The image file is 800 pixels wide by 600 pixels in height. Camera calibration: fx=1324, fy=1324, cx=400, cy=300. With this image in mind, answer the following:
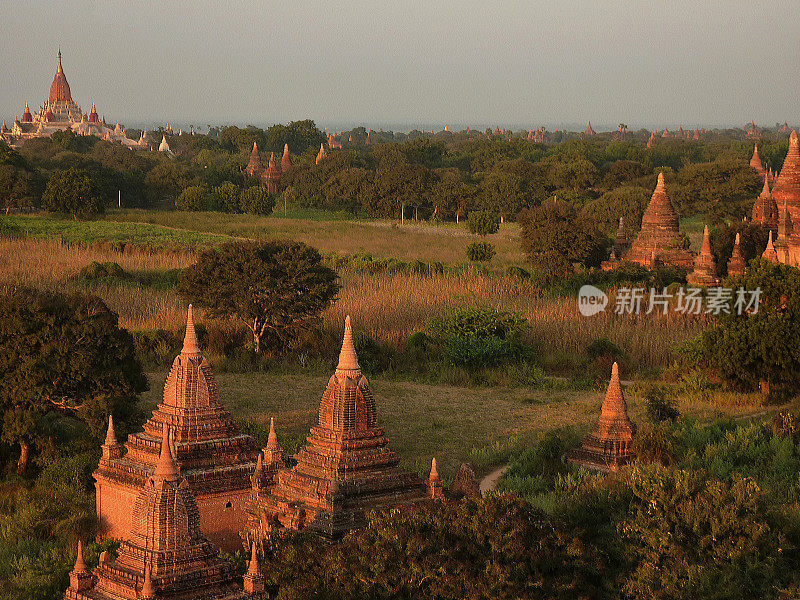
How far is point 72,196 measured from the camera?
67.6 meters

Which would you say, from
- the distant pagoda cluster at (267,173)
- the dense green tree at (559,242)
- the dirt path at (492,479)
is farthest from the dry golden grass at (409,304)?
the distant pagoda cluster at (267,173)

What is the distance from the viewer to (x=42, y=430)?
72.7ft

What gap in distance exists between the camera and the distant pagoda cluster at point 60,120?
157 meters

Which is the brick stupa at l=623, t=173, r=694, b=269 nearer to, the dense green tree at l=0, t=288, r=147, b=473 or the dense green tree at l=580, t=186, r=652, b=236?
the dense green tree at l=580, t=186, r=652, b=236

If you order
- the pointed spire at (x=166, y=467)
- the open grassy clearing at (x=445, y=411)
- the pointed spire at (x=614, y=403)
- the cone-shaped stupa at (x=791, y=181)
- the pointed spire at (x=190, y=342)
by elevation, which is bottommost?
the open grassy clearing at (x=445, y=411)

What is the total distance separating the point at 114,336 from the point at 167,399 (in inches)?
237

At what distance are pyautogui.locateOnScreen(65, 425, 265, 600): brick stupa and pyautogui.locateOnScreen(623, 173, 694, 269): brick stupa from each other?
35.4 meters

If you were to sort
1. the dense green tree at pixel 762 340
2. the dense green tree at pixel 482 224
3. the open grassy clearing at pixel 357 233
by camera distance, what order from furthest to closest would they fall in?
the dense green tree at pixel 482 224 → the open grassy clearing at pixel 357 233 → the dense green tree at pixel 762 340

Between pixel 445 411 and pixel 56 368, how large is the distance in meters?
8.82

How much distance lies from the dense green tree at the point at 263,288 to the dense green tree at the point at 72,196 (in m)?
34.6

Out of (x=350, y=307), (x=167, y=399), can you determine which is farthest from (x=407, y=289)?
(x=167, y=399)

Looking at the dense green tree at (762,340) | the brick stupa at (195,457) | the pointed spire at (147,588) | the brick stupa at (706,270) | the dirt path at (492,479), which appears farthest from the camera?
the brick stupa at (706,270)

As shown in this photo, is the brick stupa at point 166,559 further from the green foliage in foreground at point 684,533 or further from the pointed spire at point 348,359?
the green foliage in foreground at point 684,533

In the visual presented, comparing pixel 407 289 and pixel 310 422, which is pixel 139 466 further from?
pixel 407 289
